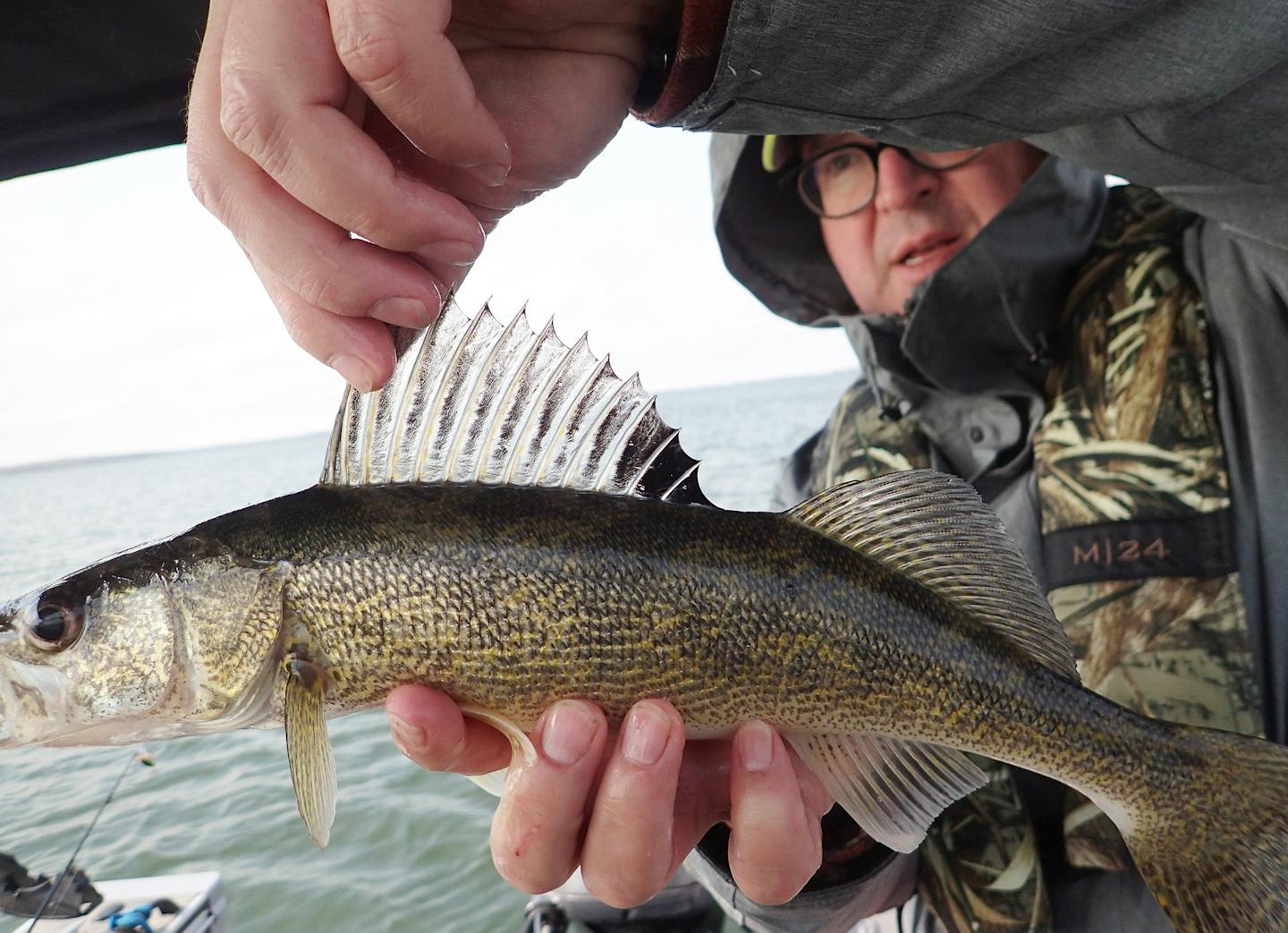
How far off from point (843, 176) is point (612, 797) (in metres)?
3.26

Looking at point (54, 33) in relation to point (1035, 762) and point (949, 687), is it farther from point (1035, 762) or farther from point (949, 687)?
point (1035, 762)

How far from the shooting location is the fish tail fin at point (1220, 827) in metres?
1.79

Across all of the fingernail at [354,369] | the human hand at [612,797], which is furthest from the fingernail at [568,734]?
the fingernail at [354,369]

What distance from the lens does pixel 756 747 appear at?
1768mm

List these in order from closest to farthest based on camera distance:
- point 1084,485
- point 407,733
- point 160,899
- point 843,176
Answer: point 407,733
point 1084,485
point 160,899
point 843,176

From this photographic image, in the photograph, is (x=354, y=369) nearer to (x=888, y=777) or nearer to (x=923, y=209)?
(x=888, y=777)

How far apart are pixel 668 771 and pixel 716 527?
0.51 meters

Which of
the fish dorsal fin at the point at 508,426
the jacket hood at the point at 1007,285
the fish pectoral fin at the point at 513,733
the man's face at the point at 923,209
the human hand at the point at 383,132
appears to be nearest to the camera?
the human hand at the point at 383,132

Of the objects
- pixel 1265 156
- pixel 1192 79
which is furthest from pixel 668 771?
pixel 1265 156

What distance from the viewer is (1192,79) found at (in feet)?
5.06

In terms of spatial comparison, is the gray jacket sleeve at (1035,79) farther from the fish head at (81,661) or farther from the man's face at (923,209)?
the man's face at (923,209)

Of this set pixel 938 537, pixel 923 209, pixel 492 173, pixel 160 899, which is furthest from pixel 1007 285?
pixel 160 899

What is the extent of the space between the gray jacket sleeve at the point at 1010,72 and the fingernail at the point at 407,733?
4.41 feet

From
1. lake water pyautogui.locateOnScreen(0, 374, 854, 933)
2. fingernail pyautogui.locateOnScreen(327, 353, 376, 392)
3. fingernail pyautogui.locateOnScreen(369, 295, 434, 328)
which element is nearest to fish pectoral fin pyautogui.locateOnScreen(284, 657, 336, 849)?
fingernail pyautogui.locateOnScreen(327, 353, 376, 392)
